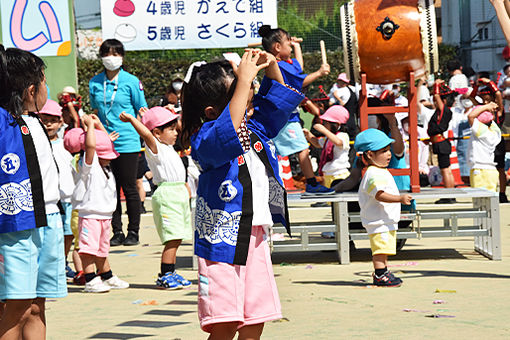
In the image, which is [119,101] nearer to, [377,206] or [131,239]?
[131,239]

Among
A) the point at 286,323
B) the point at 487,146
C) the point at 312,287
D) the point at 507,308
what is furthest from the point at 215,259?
the point at 487,146

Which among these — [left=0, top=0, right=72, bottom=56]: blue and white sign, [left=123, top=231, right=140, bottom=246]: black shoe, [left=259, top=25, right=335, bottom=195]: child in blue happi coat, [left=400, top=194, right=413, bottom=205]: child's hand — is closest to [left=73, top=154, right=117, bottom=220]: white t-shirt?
[left=259, top=25, right=335, bottom=195]: child in blue happi coat

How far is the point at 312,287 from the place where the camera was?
621 cm

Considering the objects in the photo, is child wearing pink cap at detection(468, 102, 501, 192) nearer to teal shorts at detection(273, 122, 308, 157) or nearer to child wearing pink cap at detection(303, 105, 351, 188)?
child wearing pink cap at detection(303, 105, 351, 188)

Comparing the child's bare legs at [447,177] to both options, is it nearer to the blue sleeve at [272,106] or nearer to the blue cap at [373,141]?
the blue cap at [373,141]

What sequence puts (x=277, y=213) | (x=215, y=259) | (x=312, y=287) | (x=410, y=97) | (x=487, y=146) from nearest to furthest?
(x=215, y=259) < (x=277, y=213) < (x=312, y=287) < (x=410, y=97) < (x=487, y=146)

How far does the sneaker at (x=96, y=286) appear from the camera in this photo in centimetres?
632

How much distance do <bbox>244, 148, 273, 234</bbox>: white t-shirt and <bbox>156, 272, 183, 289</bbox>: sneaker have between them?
115 inches

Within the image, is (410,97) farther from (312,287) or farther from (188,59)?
Answer: (188,59)

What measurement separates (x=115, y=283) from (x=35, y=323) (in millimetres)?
2505

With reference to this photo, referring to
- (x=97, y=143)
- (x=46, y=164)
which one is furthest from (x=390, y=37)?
(x=46, y=164)

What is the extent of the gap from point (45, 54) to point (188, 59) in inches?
227

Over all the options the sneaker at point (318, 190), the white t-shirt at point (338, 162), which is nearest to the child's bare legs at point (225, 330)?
the sneaker at point (318, 190)

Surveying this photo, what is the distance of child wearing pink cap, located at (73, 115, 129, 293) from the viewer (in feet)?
20.8
